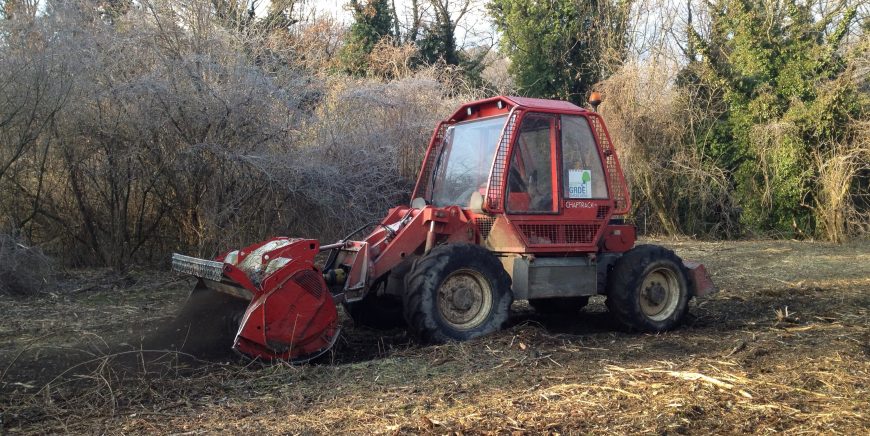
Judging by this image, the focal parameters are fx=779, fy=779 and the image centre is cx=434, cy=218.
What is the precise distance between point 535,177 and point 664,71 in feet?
44.3

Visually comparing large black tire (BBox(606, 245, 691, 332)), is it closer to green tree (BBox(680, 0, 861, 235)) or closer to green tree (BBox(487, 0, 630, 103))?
green tree (BBox(680, 0, 861, 235))

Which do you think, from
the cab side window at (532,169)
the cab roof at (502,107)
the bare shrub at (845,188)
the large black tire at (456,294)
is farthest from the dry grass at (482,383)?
the bare shrub at (845,188)

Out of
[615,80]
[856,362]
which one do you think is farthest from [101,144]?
[615,80]

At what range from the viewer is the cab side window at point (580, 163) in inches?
289

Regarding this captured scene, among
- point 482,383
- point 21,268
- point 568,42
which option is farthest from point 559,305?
point 568,42

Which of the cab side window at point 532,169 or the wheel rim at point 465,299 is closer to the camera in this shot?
the wheel rim at point 465,299

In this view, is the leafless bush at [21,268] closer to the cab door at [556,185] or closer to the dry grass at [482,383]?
the dry grass at [482,383]

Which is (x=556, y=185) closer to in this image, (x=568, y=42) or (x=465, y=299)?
(x=465, y=299)

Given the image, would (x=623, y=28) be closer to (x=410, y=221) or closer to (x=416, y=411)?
(x=410, y=221)

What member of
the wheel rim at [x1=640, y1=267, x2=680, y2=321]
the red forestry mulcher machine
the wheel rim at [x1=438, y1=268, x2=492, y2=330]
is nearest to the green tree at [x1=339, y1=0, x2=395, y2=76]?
the red forestry mulcher machine

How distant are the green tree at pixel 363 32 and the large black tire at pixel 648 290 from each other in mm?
18041

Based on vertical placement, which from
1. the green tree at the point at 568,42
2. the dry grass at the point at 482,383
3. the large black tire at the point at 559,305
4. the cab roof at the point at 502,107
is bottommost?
the dry grass at the point at 482,383

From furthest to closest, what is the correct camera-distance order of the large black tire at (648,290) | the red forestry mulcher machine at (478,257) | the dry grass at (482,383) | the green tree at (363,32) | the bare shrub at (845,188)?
the green tree at (363,32), the bare shrub at (845,188), the large black tire at (648,290), the red forestry mulcher machine at (478,257), the dry grass at (482,383)

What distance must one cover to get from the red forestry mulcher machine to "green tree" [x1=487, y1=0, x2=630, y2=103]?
50.3 feet
